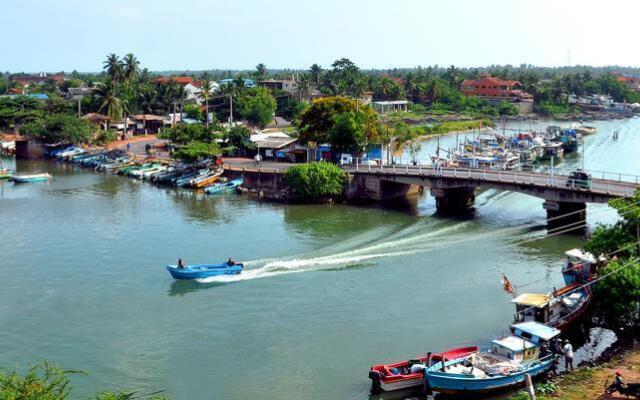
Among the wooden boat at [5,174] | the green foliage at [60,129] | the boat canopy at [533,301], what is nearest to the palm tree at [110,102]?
the green foliage at [60,129]

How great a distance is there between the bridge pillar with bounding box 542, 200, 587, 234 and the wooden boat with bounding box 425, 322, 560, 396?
21.9 metres

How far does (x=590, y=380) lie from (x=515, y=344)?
9.77 ft

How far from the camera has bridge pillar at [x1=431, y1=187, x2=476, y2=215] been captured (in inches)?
2114

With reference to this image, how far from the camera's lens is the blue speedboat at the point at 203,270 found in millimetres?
36844

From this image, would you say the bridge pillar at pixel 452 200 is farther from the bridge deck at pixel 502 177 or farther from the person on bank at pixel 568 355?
the person on bank at pixel 568 355

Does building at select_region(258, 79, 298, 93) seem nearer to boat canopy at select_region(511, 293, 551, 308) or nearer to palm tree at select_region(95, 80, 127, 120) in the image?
palm tree at select_region(95, 80, 127, 120)

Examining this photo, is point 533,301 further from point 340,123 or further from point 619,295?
point 340,123

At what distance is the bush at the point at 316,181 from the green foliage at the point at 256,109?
144 feet

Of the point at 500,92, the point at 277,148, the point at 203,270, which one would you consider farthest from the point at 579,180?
the point at 500,92

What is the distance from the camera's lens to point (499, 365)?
25.5 meters

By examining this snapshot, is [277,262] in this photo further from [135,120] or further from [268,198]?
[135,120]

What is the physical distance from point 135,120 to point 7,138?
17634 mm

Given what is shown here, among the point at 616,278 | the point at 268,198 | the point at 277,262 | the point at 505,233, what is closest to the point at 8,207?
the point at 268,198

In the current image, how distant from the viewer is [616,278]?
27.6 m
